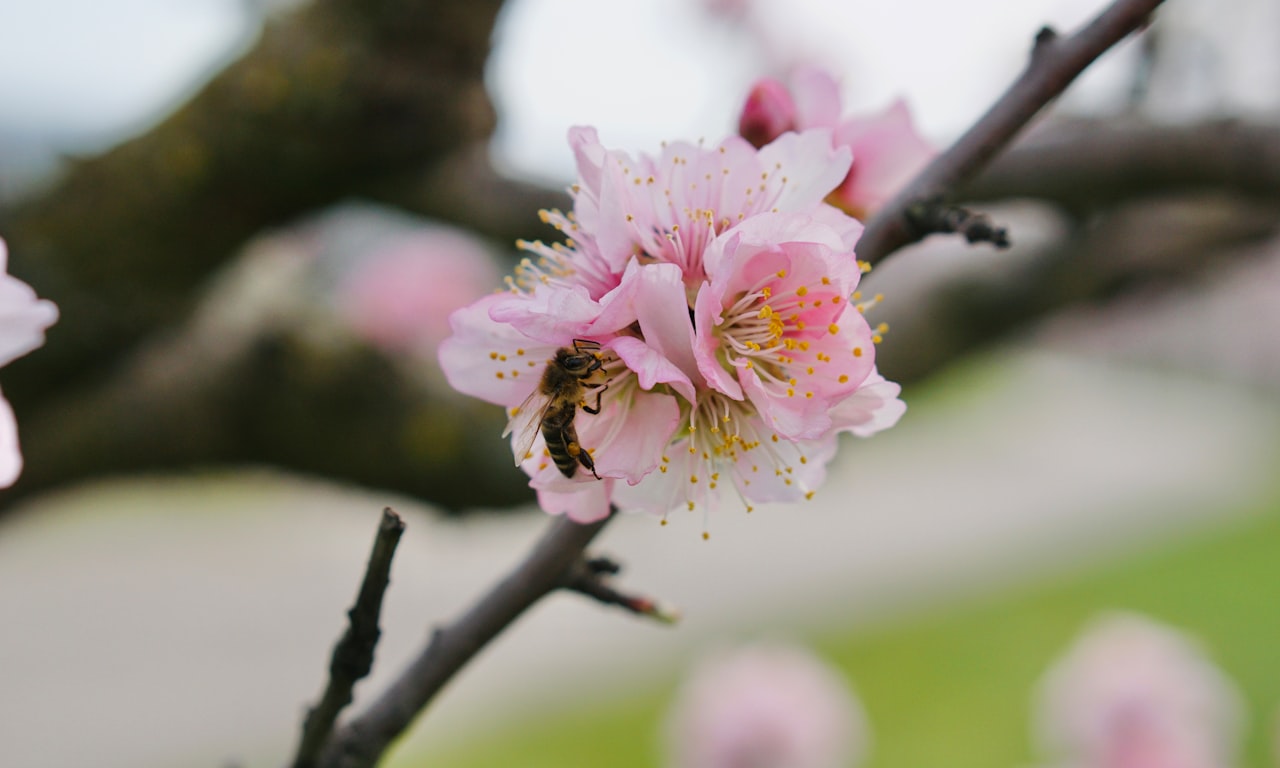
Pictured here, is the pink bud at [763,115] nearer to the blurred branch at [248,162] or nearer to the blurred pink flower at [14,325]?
the blurred pink flower at [14,325]

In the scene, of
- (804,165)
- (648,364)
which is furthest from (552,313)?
(804,165)

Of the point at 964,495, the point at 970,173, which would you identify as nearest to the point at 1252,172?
the point at 970,173

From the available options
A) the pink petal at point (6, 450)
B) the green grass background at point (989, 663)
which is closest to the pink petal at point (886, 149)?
the pink petal at point (6, 450)

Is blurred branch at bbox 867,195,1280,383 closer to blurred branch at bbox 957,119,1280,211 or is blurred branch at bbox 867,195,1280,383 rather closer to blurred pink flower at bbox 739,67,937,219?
blurred branch at bbox 957,119,1280,211

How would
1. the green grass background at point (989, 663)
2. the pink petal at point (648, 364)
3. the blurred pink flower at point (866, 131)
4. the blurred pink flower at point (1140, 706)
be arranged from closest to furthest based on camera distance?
1. the pink petal at point (648, 364)
2. the blurred pink flower at point (866, 131)
3. the blurred pink flower at point (1140, 706)
4. the green grass background at point (989, 663)

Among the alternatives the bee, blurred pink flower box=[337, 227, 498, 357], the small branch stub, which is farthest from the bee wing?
blurred pink flower box=[337, 227, 498, 357]

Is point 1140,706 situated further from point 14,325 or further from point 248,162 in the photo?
point 14,325

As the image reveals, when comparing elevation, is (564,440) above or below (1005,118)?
below
